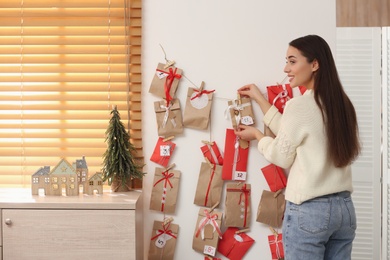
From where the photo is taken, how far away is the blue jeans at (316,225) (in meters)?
2.40

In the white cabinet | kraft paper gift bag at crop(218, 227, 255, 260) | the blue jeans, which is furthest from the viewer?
kraft paper gift bag at crop(218, 227, 255, 260)

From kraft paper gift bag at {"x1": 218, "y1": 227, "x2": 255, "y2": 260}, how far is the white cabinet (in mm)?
511

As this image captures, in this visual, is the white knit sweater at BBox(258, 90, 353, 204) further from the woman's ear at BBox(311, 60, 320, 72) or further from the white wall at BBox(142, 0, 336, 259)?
the white wall at BBox(142, 0, 336, 259)

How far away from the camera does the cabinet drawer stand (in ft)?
9.21

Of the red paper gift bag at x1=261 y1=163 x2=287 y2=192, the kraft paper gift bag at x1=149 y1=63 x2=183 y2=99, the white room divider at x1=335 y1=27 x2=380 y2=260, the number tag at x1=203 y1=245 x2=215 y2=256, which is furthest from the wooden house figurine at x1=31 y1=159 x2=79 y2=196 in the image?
the white room divider at x1=335 y1=27 x2=380 y2=260

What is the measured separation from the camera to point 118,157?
9.90 feet

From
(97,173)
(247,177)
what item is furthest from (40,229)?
(247,177)

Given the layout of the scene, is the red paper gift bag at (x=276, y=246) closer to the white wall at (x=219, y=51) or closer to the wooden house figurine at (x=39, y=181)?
the white wall at (x=219, y=51)

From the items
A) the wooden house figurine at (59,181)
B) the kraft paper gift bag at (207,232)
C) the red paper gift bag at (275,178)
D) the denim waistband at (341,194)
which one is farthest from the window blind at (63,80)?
the denim waistband at (341,194)

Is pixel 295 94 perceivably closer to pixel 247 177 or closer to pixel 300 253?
pixel 247 177

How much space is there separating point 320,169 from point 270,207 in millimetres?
700

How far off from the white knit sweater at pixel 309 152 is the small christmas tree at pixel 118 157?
86 cm

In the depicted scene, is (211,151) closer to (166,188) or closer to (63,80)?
(166,188)

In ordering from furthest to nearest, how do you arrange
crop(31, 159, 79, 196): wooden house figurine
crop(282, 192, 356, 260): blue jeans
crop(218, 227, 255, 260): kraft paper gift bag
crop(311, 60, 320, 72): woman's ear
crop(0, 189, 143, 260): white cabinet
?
1. crop(218, 227, 255, 260): kraft paper gift bag
2. crop(31, 159, 79, 196): wooden house figurine
3. crop(0, 189, 143, 260): white cabinet
4. crop(311, 60, 320, 72): woman's ear
5. crop(282, 192, 356, 260): blue jeans
